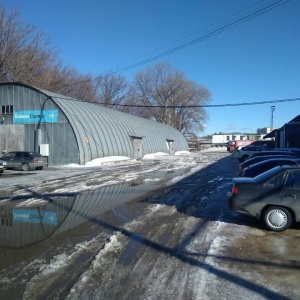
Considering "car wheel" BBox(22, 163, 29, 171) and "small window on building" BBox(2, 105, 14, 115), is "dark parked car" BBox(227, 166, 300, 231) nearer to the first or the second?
"car wheel" BBox(22, 163, 29, 171)

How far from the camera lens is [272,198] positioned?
7.91 m

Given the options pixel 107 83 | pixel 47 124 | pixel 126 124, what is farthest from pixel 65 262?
pixel 107 83

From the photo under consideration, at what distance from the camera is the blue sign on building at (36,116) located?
31344 mm

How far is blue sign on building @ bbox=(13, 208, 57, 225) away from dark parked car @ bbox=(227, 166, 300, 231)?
4587 mm

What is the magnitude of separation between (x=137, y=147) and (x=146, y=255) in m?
38.0

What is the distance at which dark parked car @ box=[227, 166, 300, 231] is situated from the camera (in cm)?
780

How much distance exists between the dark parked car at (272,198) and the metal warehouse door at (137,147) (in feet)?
112

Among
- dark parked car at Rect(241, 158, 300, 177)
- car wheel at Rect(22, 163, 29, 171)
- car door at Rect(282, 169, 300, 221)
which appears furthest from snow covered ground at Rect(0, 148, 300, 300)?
car wheel at Rect(22, 163, 29, 171)

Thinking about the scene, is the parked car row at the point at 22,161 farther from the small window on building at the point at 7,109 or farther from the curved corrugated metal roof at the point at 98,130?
the small window on building at the point at 7,109

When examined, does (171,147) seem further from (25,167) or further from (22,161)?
(22,161)

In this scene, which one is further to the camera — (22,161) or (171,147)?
(171,147)

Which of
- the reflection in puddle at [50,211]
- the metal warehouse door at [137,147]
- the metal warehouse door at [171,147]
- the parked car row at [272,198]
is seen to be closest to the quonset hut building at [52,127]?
the metal warehouse door at [137,147]

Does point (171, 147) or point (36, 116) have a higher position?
point (36, 116)

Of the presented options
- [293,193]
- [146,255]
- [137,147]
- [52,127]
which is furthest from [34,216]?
[137,147]
